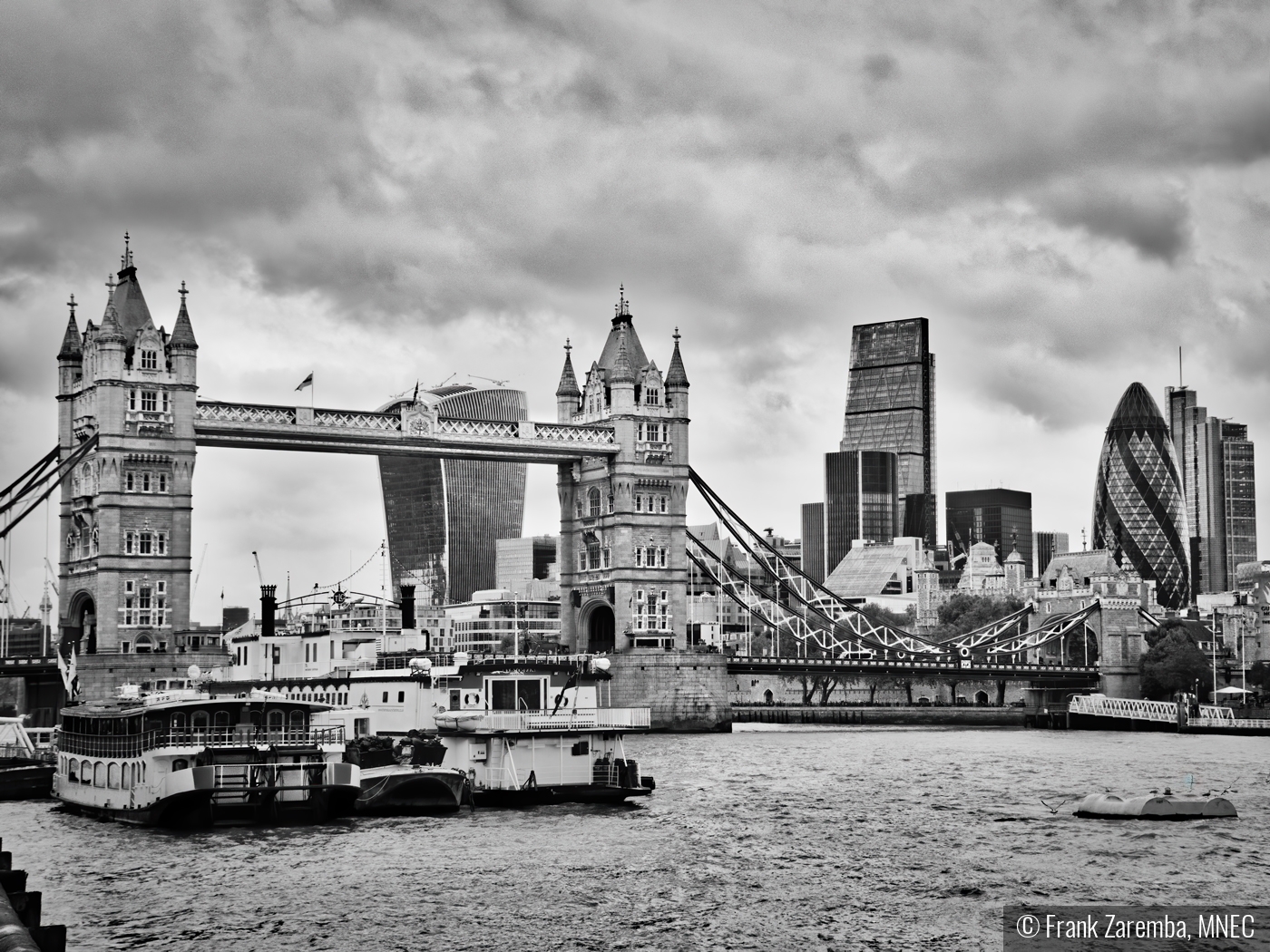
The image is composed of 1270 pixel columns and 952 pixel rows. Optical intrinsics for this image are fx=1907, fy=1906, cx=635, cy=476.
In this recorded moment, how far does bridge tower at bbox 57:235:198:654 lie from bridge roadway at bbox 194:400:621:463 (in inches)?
114

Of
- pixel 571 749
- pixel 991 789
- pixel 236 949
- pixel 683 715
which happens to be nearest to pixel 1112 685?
pixel 683 715

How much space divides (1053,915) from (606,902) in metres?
12.0

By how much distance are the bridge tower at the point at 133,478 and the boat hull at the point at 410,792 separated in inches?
2334

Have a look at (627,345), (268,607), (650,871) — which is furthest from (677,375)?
(650,871)

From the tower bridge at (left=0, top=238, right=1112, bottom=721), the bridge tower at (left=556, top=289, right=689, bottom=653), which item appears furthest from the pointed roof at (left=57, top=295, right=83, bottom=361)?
the bridge tower at (left=556, top=289, right=689, bottom=653)

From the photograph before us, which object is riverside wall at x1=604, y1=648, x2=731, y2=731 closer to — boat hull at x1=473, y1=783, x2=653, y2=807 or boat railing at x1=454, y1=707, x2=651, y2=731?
boat railing at x1=454, y1=707, x2=651, y2=731

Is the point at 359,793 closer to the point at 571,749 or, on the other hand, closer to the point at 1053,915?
the point at 571,749

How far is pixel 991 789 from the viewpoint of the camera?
85.7 m

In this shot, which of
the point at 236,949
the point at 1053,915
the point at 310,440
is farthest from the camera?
the point at 310,440

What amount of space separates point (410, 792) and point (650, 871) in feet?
53.4

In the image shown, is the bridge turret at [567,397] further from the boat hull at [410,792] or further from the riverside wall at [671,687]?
the boat hull at [410,792]

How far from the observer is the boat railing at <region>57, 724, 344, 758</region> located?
6825cm

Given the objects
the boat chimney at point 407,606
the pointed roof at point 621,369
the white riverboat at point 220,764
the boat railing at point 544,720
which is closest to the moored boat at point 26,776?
the white riverboat at point 220,764

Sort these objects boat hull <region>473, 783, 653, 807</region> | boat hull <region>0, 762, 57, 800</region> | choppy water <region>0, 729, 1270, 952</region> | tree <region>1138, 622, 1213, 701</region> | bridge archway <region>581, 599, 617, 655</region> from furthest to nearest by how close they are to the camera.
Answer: tree <region>1138, 622, 1213, 701</region> < bridge archway <region>581, 599, 617, 655</region> < boat hull <region>0, 762, 57, 800</region> < boat hull <region>473, 783, 653, 807</region> < choppy water <region>0, 729, 1270, 952</region>
